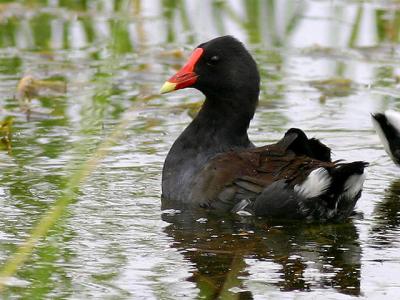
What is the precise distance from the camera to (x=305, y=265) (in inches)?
241

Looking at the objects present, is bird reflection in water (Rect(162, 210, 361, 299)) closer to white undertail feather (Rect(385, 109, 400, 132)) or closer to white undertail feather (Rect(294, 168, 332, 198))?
white undertail feather (Rect(294, 168, 332, 198))

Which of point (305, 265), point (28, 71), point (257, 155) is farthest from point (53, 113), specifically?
point (305, 265)

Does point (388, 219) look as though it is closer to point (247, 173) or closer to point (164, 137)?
point (247, 173)

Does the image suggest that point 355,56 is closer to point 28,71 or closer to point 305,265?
point 28,71

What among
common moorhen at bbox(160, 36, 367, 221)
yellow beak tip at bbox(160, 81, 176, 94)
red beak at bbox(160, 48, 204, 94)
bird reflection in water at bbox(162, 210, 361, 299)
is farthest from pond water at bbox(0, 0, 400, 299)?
red beak at bbox(160, 48, 204, 94)

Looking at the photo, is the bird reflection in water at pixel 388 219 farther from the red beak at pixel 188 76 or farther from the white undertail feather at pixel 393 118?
the red beak at pixel 188 76

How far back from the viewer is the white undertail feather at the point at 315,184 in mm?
6719

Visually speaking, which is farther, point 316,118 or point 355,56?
point 355,56

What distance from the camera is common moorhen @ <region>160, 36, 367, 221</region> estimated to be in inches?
271

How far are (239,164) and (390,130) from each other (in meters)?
1.33

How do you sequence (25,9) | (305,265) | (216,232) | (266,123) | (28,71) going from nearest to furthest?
(305,265) < (216,232) < (266,123) < (28,71) < (25,9)

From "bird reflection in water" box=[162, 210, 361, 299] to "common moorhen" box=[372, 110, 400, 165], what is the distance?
3.48 feet

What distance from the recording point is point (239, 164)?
7180mm

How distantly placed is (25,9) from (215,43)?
567cm
